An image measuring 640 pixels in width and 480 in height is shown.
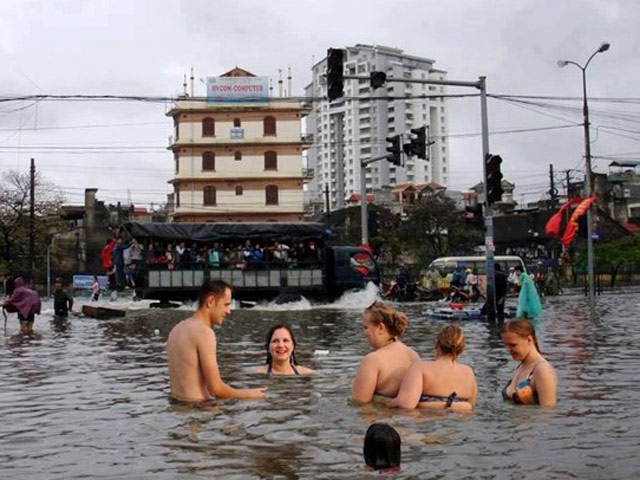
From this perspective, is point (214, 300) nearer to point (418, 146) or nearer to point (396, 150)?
point (418, 146)

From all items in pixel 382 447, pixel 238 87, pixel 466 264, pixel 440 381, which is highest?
pixel 238 87

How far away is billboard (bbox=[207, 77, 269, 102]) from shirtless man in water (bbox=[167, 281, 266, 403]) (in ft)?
234

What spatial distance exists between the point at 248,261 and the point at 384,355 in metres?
27.5

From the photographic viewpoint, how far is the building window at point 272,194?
79.4m

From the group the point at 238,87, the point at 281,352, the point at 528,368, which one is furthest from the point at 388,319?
the point at 238,87

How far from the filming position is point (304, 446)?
294 inches

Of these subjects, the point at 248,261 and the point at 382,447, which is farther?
the point at 248,261

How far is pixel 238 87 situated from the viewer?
80938 mm

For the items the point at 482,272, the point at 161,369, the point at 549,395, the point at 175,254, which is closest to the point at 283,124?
the point at 482,272

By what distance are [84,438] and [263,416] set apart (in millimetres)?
1718

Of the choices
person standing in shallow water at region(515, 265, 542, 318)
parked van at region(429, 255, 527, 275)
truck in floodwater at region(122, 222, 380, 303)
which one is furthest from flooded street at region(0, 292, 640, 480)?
parked van at region(429, 255, 527, 275)

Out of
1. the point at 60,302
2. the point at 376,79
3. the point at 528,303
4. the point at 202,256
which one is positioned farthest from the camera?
the point at 202,256

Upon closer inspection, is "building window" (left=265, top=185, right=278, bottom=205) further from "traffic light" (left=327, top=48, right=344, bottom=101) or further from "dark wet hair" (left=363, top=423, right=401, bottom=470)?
"dark wet hair" (left=363, top=423, right=401, bottom=470)

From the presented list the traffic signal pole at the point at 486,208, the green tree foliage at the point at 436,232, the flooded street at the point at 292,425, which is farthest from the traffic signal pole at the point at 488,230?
the green tree foliage at the point at 436,232
